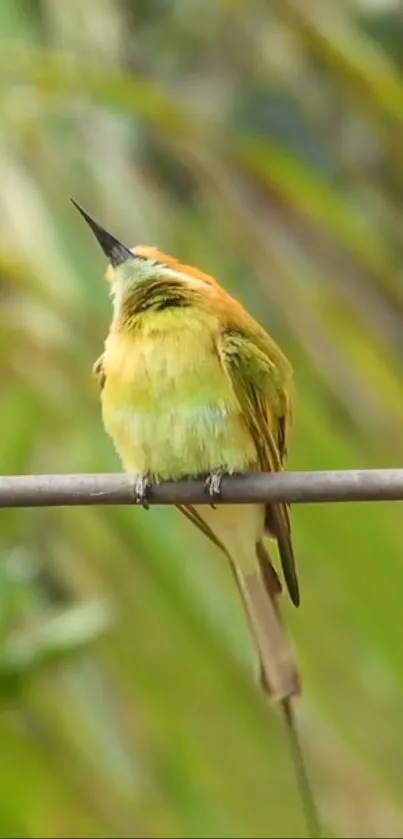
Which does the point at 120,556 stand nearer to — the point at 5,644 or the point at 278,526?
the point at 5,644

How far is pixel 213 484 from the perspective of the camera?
63 cm

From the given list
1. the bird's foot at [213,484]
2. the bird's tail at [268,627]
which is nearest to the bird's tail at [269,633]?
the bird's tail at [268,627]

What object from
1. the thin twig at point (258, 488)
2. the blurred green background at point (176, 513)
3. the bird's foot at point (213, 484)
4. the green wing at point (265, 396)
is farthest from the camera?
the blurred green background at point (176, 513)

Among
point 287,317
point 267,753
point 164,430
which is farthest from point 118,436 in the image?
point 267,753

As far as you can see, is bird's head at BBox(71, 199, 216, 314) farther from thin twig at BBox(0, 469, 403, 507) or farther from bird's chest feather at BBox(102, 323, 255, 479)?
thin twig at BBox(0, 469, 403, 507)

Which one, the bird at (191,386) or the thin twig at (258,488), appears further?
the bird at (191,386)

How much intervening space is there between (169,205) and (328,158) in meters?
0.36

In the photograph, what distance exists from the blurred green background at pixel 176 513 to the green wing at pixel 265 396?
12 centimetres

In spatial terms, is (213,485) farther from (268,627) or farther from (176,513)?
(176,513)

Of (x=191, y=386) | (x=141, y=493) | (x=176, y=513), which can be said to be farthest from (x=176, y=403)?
(x=176, y=513)

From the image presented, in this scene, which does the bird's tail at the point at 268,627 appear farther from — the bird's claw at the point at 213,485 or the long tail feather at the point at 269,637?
the bird's claw at the point at 213,485

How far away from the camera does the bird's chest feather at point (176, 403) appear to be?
0.70 metres

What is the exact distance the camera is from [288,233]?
3.71 ft

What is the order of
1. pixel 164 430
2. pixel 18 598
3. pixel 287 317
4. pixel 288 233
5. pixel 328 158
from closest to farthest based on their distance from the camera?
pixel 164 430 < pixel 18 598 < pixel 287 317 < pixel 288 233 < pixel 328 158
